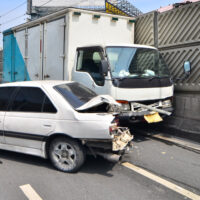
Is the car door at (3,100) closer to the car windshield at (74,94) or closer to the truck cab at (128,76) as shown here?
the car windshield at (74,94)

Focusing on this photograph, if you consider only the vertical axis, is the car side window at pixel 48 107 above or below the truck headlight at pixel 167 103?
above

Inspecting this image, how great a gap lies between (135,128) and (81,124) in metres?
3.64

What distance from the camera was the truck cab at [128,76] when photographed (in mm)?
5520

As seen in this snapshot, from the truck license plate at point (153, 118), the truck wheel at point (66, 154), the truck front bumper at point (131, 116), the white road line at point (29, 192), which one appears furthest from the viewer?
the truck license plate at point (153, 118)

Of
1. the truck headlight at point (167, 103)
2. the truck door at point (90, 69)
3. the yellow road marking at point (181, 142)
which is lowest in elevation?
the yellow road marking at point (181, 142)

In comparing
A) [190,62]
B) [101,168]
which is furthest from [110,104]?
[190,62]

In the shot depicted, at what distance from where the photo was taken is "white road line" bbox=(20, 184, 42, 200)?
3.32m

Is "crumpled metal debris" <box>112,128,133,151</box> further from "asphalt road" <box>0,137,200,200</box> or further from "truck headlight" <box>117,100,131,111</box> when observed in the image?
"truck headlight" <box>117,100,131,111</box>

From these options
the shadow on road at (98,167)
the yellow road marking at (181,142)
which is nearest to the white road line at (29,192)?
the shadow on road at (98,167)

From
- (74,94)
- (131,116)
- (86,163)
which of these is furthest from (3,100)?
(131,116)

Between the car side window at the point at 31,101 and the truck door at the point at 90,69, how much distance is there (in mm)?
1783

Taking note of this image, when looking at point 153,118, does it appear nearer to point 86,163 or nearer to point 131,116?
point 131,116

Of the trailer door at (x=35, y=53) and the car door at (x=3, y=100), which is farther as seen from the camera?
the trailer door at (x=35, y=53)

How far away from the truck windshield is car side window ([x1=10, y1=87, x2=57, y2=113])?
193cm
